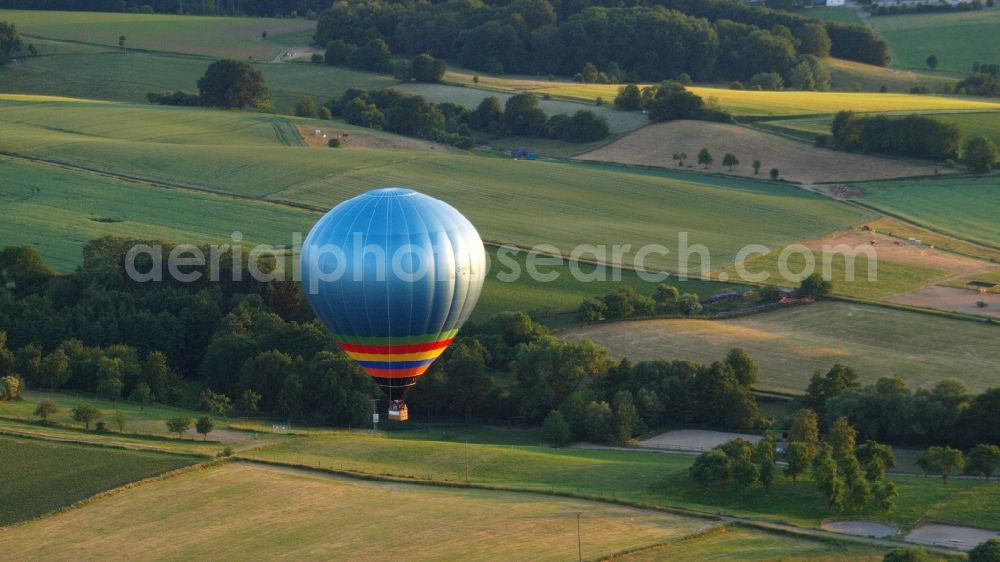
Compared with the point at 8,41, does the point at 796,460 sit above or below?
below

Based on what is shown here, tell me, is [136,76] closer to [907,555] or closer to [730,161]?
[730,161]

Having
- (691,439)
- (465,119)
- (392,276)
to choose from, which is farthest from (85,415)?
(465,119)

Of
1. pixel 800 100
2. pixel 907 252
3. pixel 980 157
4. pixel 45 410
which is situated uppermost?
pixel 800 100

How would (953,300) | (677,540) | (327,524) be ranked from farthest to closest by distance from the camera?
(953,300)
(327,524)
(677,540)

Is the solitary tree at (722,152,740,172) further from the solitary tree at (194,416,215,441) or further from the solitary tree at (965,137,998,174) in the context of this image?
the solitary tree at (194,416,215,441)

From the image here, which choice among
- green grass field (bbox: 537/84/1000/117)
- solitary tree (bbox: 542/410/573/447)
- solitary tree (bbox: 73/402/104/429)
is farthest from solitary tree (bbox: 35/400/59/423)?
green grass field (bbox: 537/84/1000/117)

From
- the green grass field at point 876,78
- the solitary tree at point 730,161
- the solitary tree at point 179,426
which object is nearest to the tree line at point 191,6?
the green grass field at point 876,78
